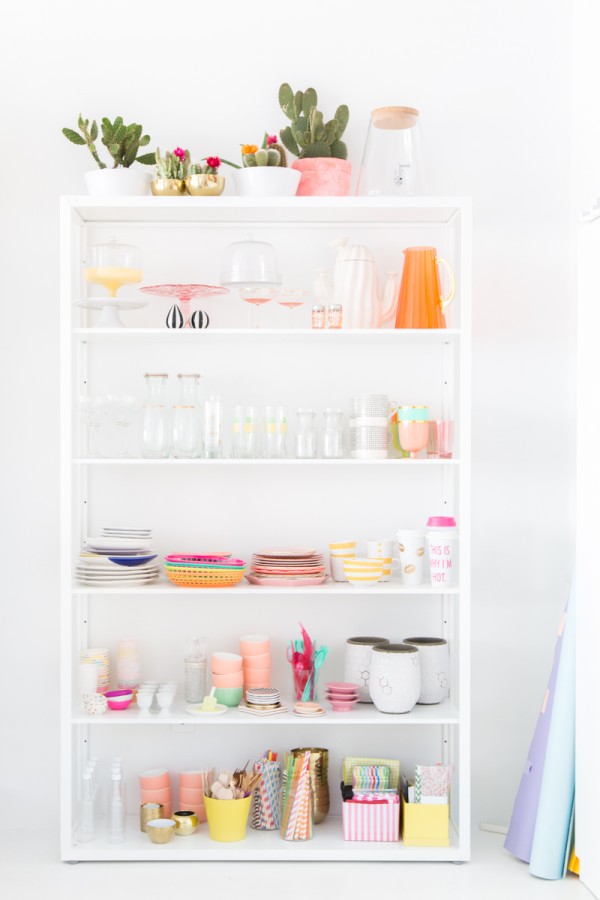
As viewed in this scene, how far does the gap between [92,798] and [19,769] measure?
374mm

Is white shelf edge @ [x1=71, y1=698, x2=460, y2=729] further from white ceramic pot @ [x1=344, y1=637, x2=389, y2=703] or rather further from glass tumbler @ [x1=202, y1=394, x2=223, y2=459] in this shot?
glass tumbler @ [x1=202, y1=394, x2=223, y2=459]

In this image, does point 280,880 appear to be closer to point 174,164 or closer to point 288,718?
point 288,718

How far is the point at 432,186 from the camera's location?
3234 millimetres

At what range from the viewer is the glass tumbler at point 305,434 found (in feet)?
9.82

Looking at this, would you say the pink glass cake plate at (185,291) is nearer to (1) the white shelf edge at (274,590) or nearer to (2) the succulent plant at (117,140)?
(2) the succulent plant at (117,140)

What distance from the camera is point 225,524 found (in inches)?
127

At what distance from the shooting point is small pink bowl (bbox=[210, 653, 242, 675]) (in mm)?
3018

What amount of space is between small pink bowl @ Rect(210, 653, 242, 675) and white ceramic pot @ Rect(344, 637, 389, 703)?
1.08 feet

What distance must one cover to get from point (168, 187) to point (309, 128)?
0.47 m

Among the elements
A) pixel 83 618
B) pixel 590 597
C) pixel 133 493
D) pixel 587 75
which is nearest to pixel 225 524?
pixel 133 493

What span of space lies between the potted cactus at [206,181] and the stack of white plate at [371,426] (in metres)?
0.73

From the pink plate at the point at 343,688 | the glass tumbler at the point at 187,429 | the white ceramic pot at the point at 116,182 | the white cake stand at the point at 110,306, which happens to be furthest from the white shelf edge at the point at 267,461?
the white ceramic pot at the point at 116,182

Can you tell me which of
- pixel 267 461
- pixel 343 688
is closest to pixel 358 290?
pixel 267 461

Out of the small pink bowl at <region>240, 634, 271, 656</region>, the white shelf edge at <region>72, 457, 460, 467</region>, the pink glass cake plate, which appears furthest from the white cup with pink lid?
the pink glass cake plate
